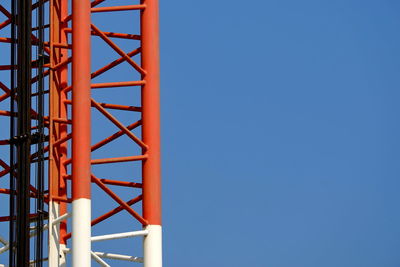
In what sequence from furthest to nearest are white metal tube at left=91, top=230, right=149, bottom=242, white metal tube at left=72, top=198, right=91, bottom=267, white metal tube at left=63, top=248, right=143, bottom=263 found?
white metal tube at left=63, top=248, right=143, bottom=263, white metal tube at left=91, top=230, right=149, bottom=242, white metal tube at left=72, top=198, right=91, bottom=267

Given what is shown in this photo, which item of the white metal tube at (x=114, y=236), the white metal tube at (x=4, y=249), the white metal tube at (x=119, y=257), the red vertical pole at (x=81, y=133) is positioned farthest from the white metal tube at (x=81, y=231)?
the white metal tube at (x=4, y=249)

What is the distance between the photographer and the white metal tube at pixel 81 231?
29.3 m

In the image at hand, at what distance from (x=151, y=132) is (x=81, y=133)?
2.68 m

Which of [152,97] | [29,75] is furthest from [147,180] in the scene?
[29,75]

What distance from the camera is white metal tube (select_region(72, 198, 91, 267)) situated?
96.3 feet

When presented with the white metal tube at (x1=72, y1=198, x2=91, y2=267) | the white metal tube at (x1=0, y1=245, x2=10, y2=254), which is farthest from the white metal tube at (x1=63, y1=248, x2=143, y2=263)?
the white metal tube at (x1=72, y1=198, x2=91, y2=267)

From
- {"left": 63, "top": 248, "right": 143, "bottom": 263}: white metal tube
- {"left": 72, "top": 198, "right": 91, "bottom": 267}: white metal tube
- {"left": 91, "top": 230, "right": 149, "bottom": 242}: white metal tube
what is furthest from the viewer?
{"left": 63, "top": 248, "right": 143, "bottom": 263}: white metal tube

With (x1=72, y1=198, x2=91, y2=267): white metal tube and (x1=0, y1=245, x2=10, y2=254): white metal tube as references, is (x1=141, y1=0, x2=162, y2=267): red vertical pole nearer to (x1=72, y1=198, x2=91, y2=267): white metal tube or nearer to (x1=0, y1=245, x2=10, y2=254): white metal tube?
(x1=72, y1=198, x2=91, y2=267): white metal tube

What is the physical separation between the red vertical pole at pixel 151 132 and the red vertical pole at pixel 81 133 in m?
2.31

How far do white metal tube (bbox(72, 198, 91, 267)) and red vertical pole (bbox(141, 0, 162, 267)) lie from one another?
2363 millimetres

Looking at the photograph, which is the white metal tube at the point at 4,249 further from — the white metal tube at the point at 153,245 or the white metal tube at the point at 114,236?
the white metal tube at the point at 153,245

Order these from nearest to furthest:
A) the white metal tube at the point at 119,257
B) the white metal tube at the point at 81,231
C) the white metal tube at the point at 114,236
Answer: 1. the white metal tube at the point at 81,231
2. the white metal tube at the point at 114,236
3. the white metal tube at the point at 119,257

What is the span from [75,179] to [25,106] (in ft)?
7.02

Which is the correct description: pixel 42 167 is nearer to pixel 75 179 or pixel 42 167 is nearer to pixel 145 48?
pixel 75 179
